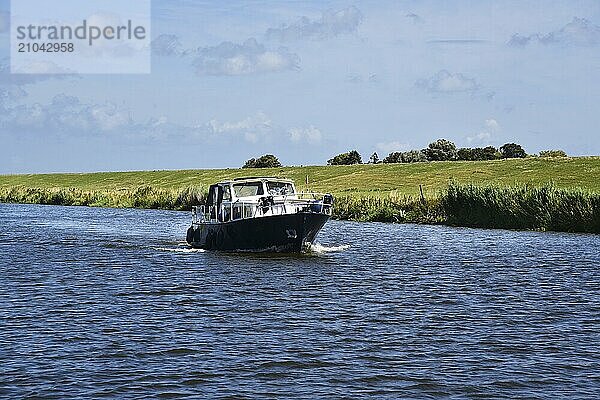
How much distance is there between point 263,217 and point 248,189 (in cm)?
427

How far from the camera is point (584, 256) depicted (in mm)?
35719

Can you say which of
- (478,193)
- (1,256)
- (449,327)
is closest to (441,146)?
(478,193)

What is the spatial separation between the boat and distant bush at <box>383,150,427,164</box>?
11136 cm

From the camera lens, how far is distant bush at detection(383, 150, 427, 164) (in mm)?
151125

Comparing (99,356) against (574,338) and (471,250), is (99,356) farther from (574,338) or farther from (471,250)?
(471,250)

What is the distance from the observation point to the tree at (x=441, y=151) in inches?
5792

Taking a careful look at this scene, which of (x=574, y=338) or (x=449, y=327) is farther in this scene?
(x=449, y=327)

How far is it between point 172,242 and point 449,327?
92.9 feet

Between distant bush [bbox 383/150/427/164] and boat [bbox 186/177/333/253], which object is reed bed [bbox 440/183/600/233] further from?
distant bush [bbox 383/150/427/164]

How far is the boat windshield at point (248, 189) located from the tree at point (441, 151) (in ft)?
358

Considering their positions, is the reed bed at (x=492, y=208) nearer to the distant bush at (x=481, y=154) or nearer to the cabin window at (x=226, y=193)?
the cabin window at (x=226, y=193)

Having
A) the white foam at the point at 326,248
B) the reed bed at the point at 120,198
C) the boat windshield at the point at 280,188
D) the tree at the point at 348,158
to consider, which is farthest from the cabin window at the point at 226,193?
the tree at the point at 348,158

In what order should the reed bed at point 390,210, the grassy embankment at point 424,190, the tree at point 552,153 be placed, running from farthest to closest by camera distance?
the tree at point 552,153
the reed bed at point 390,210
the grassy embankment at point 424,190

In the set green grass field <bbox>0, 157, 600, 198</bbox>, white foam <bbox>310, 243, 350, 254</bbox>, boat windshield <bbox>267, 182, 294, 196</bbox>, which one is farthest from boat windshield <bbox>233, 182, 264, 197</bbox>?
green grass field <bbox>0, 157, 600, 198</bbox>
